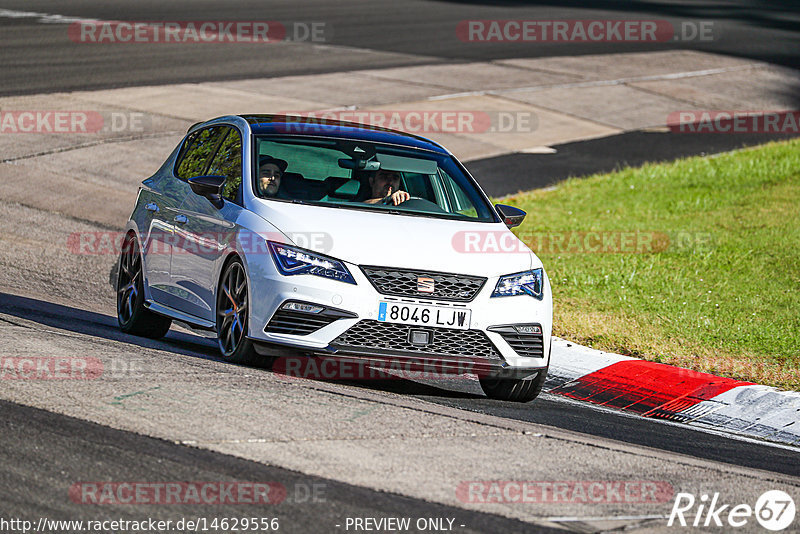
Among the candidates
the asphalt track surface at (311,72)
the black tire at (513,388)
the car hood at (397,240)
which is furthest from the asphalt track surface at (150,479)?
the black tire at (513,388)

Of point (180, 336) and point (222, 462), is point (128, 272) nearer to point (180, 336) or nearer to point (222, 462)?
point (180, 336)

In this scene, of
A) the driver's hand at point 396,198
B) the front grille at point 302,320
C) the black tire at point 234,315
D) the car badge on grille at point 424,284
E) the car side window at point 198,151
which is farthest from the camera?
the car side window at point 198,151

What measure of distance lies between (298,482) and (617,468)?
1.82 m

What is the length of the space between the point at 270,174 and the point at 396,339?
1738 millimetres

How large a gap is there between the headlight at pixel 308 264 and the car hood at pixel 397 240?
46mm

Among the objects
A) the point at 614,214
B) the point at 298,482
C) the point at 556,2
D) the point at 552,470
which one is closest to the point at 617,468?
the point at 552,470

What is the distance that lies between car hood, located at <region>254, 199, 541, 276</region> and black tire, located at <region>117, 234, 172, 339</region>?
76.8 inches

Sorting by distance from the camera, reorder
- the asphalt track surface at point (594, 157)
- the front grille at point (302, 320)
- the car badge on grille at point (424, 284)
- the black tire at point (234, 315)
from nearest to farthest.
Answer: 1. the front grille at point (302, 320)
2. the car badge on grille at point (424, 284)
3. the black tire at point (234, 315)
4. the asphalt track surface at point (594, 157)

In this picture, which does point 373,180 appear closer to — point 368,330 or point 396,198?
point 396,198

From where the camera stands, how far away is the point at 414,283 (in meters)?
7.77

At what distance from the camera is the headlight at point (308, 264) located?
25.2 feet

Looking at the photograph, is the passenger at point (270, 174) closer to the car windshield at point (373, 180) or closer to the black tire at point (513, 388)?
the car windshield at point (373, 180)

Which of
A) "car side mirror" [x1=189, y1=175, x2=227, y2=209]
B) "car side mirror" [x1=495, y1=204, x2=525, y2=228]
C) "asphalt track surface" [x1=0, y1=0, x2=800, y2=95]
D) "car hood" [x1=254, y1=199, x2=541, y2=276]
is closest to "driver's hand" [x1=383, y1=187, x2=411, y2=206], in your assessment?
"car hood" [x1=254, y1=199, x2=541, y2=276]

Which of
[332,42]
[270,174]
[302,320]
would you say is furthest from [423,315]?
[332,42]
